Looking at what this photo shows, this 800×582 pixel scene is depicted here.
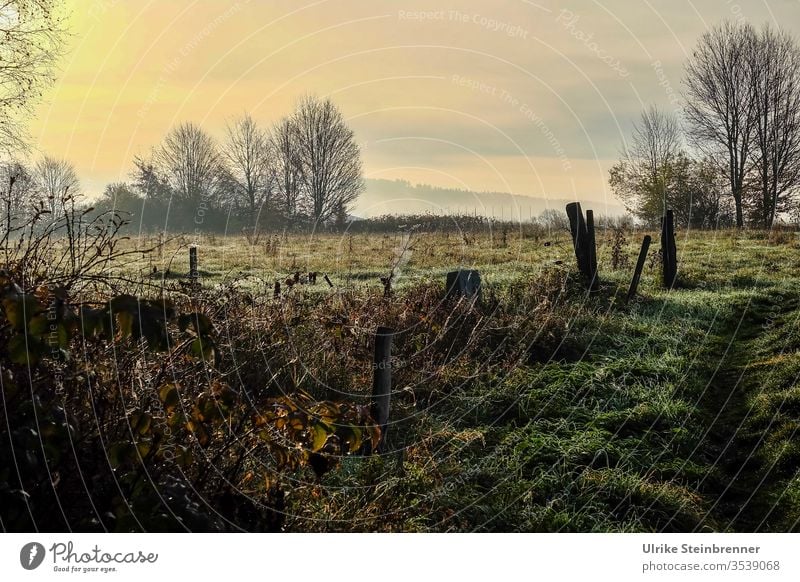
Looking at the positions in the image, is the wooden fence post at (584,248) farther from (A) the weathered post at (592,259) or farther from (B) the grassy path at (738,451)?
(B) the grassy path at (738,451)

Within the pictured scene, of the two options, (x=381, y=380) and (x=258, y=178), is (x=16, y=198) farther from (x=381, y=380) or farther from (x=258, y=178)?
(x=258, y=178)

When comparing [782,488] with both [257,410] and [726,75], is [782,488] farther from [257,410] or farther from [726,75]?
[726,75]

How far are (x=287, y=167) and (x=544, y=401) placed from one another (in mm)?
23219

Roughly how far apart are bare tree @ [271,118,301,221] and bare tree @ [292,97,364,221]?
0.95 feet

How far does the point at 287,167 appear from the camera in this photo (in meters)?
29.7

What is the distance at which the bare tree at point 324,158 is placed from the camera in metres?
31.0

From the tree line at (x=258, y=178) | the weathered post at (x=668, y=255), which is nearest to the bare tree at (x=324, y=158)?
the tree line at (x=258, y=178)

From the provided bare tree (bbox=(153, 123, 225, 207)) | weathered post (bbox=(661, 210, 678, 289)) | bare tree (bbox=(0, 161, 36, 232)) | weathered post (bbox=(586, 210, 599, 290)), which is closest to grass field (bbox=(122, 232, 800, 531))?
weathered post (bbox=(586, 210, 599, 290))

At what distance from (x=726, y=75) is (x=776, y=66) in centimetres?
238

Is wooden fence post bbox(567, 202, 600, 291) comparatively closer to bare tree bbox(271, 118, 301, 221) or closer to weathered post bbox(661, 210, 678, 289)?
weathered post bbox(661, 210, 678, 289)

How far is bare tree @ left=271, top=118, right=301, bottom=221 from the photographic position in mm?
30984

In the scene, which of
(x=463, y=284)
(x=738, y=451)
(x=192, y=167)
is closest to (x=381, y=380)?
(x=738, y=451)

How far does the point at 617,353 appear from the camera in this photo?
9.97 metres
